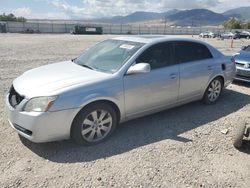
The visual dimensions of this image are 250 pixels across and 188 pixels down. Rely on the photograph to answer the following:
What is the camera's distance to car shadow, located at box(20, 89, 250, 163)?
379cm

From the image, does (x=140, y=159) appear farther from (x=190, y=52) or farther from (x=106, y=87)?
(x=190, y=52)

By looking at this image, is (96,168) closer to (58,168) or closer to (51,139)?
(58,168)

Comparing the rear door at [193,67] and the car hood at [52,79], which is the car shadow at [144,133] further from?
the car hood at [52,79]

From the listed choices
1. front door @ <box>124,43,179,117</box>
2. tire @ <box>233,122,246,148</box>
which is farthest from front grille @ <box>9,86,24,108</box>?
tire @ <box>233,122,246,148</box>

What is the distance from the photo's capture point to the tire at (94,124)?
3.79 metres

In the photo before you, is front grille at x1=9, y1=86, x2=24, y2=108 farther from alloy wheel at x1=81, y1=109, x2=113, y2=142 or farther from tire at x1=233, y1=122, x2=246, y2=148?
tire at x1=233, y1=122, x2=246, y2=148

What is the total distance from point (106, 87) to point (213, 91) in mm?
2982

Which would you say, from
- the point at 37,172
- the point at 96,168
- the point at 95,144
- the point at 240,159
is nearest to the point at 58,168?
the point at 37,172

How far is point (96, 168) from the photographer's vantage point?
347cm

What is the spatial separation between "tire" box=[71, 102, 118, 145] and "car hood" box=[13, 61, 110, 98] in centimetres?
42

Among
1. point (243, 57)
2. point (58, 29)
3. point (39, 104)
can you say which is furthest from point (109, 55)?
point (58, 29)

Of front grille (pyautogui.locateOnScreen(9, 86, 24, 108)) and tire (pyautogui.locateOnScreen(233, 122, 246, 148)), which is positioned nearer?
front grille (pyautogui.locateOnScreen(9, 86, 24, 108))

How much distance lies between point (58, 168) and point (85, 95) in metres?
1.03

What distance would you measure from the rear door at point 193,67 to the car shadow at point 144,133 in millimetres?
405
